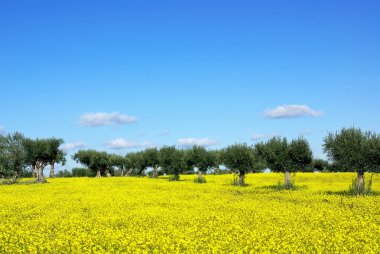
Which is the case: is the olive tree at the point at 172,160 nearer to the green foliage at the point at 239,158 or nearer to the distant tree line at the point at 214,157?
the distant tree line at the point at 214,157

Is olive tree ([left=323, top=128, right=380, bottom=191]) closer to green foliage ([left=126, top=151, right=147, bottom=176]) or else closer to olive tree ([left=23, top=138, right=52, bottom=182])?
olive tree ([left=23, top=138, right=52, bottom=182])

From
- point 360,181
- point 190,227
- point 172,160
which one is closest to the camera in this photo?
point 190,227

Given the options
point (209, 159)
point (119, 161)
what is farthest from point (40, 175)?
point (119, 161)

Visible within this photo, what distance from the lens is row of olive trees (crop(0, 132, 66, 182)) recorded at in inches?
2617

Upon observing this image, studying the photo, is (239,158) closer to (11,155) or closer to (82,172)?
(11,155)

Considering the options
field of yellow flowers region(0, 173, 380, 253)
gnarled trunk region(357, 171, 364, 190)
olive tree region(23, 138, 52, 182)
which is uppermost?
olive tree region(23, 138, 52, 182)

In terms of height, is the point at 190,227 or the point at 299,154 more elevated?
the point at 299,154

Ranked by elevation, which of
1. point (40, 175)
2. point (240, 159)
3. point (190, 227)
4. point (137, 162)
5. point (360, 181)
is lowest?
point (190, 227)

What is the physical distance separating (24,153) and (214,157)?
3063cm

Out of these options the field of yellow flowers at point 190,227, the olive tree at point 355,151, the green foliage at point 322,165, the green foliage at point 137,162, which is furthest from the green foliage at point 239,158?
the green foliage at point 322,165

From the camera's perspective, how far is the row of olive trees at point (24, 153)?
6647cm

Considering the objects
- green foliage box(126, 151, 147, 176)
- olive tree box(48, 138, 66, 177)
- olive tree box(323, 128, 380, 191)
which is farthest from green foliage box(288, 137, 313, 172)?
green foliage box(126, 151, 147, 176)

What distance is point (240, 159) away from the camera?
56656mm

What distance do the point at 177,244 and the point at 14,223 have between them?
39.2 feet
